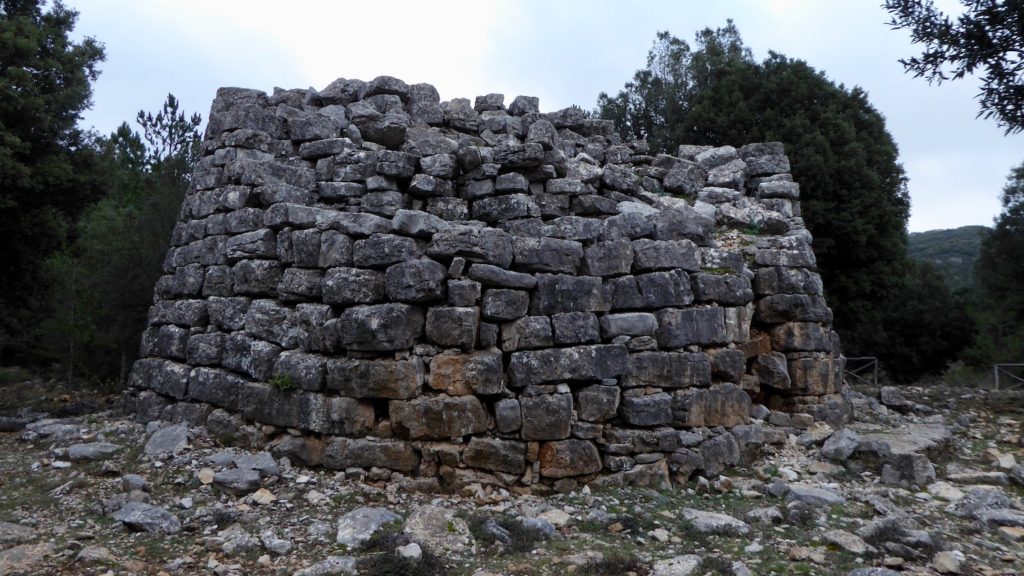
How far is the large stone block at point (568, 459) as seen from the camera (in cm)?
738

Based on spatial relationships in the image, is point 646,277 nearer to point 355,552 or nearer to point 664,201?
point 664,201

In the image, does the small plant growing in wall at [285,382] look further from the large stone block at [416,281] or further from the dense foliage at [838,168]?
the dense foliage at [838,168]

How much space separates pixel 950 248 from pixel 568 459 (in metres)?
51.9

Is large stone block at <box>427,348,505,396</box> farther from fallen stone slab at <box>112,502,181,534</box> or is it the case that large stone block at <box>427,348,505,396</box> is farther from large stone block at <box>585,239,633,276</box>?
fallen stone slab at <box>112,502,181,534</box>

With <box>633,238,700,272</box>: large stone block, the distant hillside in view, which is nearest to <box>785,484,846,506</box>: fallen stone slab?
<box>633,238,700,272</box>: large stone block

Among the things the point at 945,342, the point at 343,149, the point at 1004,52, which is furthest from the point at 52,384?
the point at 945,342

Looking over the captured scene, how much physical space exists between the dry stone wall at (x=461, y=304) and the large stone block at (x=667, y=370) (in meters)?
0.02

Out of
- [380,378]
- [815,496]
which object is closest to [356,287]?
[380,378]

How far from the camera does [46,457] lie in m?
8.33

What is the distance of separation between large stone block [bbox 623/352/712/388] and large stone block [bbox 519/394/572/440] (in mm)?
843

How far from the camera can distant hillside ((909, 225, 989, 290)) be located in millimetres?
44162

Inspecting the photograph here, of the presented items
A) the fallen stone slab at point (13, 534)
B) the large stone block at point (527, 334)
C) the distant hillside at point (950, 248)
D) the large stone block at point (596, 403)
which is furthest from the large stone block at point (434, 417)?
the distant hillside at point (950, 248)

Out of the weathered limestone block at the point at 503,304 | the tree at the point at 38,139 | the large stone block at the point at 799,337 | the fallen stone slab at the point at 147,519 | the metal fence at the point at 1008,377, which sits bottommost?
the fallen stone slab at the point at 147,519

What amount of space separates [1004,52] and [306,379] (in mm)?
7223
